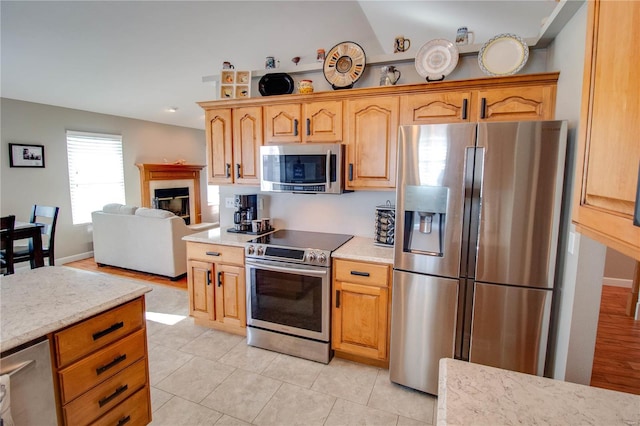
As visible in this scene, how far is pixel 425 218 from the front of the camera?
222 cm

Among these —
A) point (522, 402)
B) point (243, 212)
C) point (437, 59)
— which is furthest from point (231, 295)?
point (437, 59)

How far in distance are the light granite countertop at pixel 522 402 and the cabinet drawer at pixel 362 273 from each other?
55.5 inches

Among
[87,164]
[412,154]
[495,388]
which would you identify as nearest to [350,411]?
[495,388]

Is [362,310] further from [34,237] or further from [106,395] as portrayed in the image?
[34,237]

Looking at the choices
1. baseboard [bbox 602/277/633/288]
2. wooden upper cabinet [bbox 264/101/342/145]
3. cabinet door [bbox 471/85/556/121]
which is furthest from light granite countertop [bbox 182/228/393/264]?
baseboard [bbox 602/277/633/288]

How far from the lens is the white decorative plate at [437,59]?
97.7 inches

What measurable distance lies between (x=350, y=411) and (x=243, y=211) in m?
2.05

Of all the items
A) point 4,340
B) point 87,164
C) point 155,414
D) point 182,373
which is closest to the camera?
point 4,340

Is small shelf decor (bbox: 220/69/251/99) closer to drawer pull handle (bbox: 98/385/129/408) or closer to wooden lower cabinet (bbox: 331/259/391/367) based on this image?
wooden lower cabinet (bbox: 331/259/391/367)

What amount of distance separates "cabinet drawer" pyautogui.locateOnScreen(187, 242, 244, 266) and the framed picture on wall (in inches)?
139

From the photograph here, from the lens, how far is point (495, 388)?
94 cm

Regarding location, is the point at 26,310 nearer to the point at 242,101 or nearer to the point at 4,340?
the point at 4,340

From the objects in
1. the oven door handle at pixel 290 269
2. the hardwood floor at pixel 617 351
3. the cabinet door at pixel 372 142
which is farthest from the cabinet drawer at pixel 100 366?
the hardwood floor at pixel 617 351

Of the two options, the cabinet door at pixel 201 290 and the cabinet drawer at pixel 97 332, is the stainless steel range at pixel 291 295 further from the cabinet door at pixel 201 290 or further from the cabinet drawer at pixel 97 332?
the cabinet drawer at pixel 97 332
